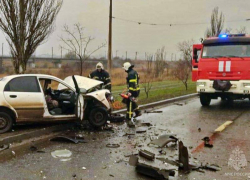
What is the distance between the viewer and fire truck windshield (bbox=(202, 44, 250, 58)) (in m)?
10.5

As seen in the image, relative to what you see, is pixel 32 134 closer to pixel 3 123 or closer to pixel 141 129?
pixel 3 123

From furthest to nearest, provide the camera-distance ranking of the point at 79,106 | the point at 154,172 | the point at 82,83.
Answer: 1. the point at 82,83
2. the point at 79,106
3. the point at 154,172

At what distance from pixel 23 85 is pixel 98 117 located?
204 centimetres

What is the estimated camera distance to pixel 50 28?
29.4ft

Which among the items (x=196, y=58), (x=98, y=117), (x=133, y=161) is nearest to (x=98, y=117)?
(x=98, y=117)

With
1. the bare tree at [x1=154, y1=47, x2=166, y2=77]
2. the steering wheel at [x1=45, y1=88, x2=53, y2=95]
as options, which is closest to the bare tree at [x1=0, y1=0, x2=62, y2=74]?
the steering wheel at [x1=45, y1=88, x2=53, y2=95]

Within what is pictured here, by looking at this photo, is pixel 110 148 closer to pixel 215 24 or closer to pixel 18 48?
pixel 18 48

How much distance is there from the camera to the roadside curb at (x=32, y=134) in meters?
5.88

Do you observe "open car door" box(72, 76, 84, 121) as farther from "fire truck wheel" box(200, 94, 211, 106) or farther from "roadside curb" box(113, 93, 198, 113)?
"fire truck wheel" box(200, 94, 211, 106)

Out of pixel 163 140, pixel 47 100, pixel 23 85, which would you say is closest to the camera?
pixel 163 140

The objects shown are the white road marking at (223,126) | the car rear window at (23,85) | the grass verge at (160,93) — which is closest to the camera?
the car rear window at (23,85)

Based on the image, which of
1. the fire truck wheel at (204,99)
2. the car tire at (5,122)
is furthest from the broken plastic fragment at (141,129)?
the fire truck wheel at (204,99)

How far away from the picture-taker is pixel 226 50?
10758mm

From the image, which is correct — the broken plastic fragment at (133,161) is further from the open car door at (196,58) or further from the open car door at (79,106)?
the open car door at (196,58)
